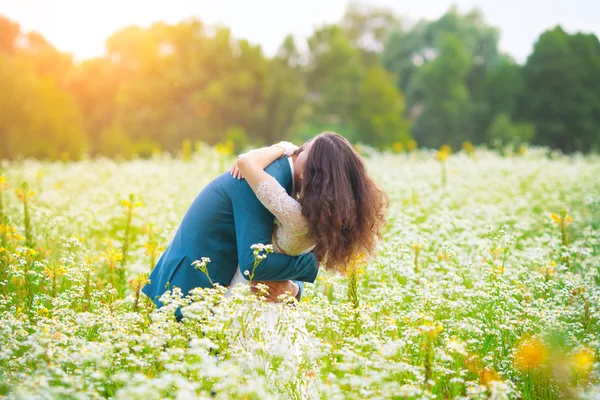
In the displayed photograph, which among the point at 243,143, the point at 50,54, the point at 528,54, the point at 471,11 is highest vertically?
the point at 471,11

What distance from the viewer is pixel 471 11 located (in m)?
46.8

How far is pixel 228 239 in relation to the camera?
3592 millimetres

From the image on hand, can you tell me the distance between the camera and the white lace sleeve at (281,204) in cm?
321

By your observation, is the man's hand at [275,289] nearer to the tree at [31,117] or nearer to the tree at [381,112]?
the tree at [31,117]

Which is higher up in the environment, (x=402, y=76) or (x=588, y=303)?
(x=402, y=76)

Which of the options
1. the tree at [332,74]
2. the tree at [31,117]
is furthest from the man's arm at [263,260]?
the tree at [332,74]

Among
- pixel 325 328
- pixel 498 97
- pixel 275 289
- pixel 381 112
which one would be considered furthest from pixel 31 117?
pixel 325 328

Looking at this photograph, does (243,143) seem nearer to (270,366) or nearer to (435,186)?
(435,186)

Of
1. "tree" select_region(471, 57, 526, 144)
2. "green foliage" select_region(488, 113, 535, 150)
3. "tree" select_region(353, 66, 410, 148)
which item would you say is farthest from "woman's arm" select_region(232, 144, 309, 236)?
"tree" select_region(471, 57, 526, 144)

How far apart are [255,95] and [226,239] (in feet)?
93.6

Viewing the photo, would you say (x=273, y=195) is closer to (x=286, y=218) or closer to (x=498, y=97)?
(x=286, y=218)

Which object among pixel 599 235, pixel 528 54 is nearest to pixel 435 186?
pixel 599 235

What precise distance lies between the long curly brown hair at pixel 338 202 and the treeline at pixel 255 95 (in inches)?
909

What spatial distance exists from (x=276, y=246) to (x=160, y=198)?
4604 mm
